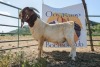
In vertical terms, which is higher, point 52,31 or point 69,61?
point 52,31

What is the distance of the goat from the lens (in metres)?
8.03

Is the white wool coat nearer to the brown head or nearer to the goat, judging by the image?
the goat

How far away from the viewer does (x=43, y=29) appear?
26.9 feet

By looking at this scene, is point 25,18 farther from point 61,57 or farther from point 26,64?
point 26,64

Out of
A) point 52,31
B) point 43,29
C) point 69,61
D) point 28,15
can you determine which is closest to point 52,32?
point 52,31

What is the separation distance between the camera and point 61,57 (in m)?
8.58

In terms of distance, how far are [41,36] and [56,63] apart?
1012mm

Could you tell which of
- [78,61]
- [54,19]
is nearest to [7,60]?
[78,61]

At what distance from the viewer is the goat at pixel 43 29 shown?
8.03 metres

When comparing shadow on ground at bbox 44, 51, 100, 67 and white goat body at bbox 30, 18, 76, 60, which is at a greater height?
white goat body at bbox 30, 18, 76, 60

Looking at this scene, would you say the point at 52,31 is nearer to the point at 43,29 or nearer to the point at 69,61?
the point at 43,29

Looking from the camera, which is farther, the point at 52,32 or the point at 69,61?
the point at 52,32

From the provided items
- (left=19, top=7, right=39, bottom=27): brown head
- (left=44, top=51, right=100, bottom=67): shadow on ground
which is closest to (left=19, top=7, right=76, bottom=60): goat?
(left=19, top=7, right=39, bottom=27): brown head

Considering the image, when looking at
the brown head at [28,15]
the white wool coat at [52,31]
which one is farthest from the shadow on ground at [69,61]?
the brown head at [28,15]
